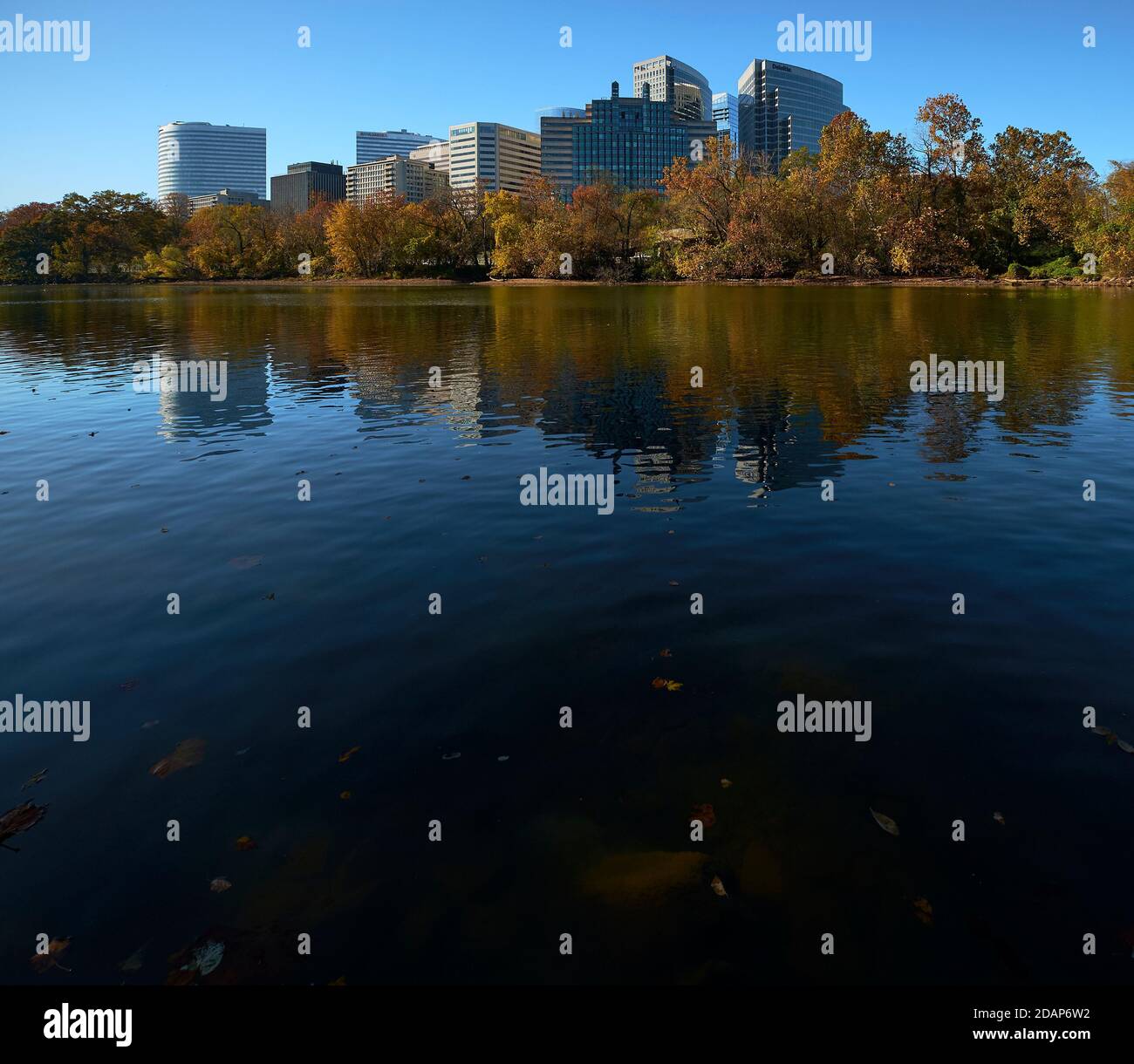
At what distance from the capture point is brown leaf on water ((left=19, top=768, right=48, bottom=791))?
7718mm

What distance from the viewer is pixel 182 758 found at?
7961 mm

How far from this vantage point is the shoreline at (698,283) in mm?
88562

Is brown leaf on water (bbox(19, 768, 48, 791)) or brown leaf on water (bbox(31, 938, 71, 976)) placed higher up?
brown leaf on water (bbox(19, 768, 48, 791))

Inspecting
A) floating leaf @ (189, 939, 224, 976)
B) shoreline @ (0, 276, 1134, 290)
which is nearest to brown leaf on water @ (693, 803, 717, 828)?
floating leaf @ (189, 939, 224, 976)

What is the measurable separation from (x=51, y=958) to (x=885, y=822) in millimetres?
6268

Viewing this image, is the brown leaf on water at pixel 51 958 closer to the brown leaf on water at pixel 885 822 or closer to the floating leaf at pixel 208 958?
the floating leaf at pixel 208 958

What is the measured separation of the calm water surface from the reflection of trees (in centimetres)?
76

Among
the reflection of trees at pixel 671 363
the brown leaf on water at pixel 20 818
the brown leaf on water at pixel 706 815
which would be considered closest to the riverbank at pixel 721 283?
the reflection of trees at pixel 671 363

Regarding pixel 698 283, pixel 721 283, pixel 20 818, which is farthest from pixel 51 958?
pixel 698 283

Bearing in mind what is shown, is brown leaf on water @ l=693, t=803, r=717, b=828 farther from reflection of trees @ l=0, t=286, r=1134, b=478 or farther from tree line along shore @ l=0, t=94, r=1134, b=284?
tree line along shore @ l=0, t=94, r=1134, b=284
